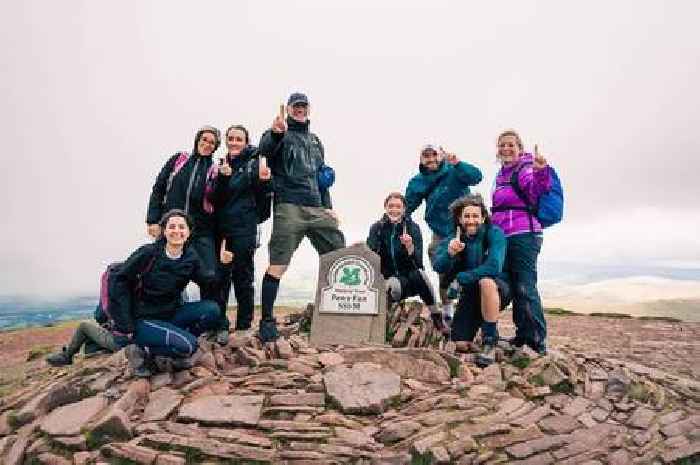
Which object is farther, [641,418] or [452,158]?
[452,158]

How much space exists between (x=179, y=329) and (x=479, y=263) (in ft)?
15.1

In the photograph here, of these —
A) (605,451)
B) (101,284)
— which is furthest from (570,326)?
(101,284)

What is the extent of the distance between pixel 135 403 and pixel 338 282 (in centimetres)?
386

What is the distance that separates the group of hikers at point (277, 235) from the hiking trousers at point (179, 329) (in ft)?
0.05

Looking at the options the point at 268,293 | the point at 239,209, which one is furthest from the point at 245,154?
the point at 268,293

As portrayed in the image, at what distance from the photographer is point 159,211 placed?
828 centimetres

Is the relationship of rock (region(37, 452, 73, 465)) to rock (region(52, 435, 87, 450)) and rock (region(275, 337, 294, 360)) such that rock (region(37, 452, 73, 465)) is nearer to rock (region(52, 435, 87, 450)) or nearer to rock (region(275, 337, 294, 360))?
rock (region(52, 435, 87, 450))

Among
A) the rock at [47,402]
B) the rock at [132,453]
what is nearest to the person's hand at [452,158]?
the rock at [132,453]

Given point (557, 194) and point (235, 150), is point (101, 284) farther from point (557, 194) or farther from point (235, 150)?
point (557, 194)

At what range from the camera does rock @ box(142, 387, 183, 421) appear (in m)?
6.80

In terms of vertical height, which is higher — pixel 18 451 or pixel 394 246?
pixel 394 246

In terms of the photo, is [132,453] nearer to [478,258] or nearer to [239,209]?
[239,209]

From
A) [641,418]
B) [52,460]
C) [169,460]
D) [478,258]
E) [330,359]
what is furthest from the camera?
[478,258]

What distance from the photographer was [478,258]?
8383 mm
